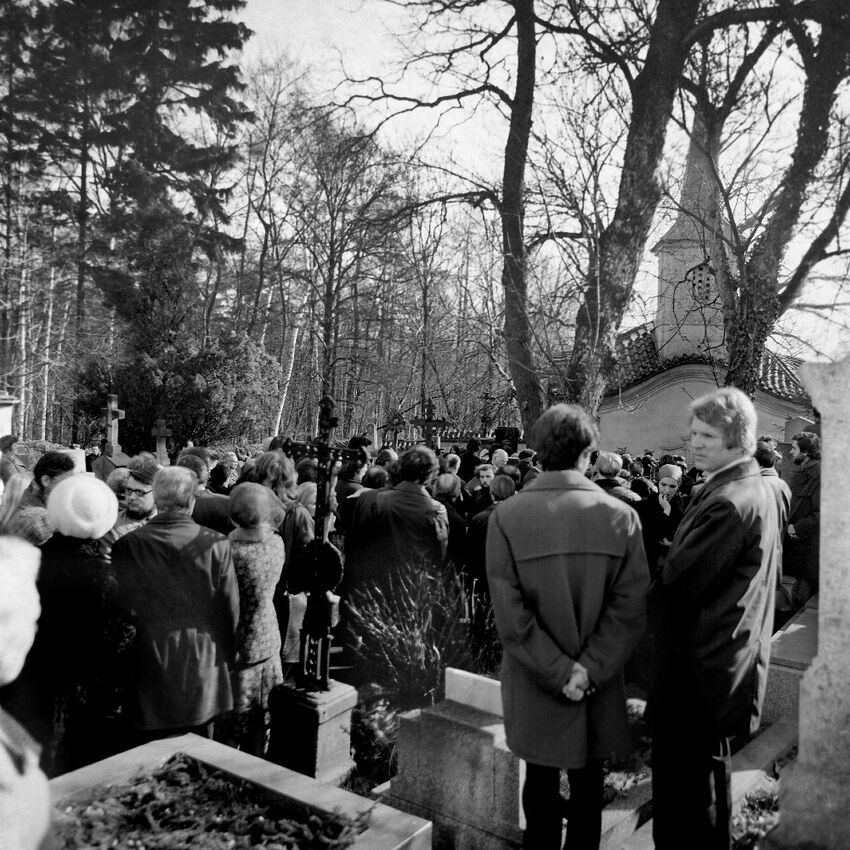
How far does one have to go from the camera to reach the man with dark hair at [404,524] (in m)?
5.17

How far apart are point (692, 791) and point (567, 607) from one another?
2.90 ft

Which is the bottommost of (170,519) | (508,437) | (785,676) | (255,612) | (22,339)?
(785,676)

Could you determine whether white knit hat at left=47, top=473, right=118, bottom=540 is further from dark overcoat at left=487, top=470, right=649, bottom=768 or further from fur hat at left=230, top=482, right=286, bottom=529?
dark overcoat at left=487, top=470, right=649, bottom=768

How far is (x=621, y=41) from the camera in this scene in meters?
11.5

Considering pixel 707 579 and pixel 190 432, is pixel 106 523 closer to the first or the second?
pixel 707 579

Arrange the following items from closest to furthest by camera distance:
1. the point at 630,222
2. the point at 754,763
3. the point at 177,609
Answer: the point at 177,609
the point at 754,763
the point at 630,222

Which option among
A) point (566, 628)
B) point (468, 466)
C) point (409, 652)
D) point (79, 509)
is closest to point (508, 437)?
point (468, 466)

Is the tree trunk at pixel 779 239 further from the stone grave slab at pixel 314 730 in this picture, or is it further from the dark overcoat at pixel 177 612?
the dark overcoat at pixel 177 612

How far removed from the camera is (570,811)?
8.79ft

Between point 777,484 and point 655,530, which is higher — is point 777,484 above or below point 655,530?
above

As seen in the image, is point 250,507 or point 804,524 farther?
point 804,524

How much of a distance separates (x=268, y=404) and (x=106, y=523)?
63.5ft

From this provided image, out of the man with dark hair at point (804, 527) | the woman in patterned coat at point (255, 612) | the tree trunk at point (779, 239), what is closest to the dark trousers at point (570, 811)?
the woman in patterned coat at point (255, 612)

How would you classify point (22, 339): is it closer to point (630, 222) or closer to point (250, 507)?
point (630, 222)
